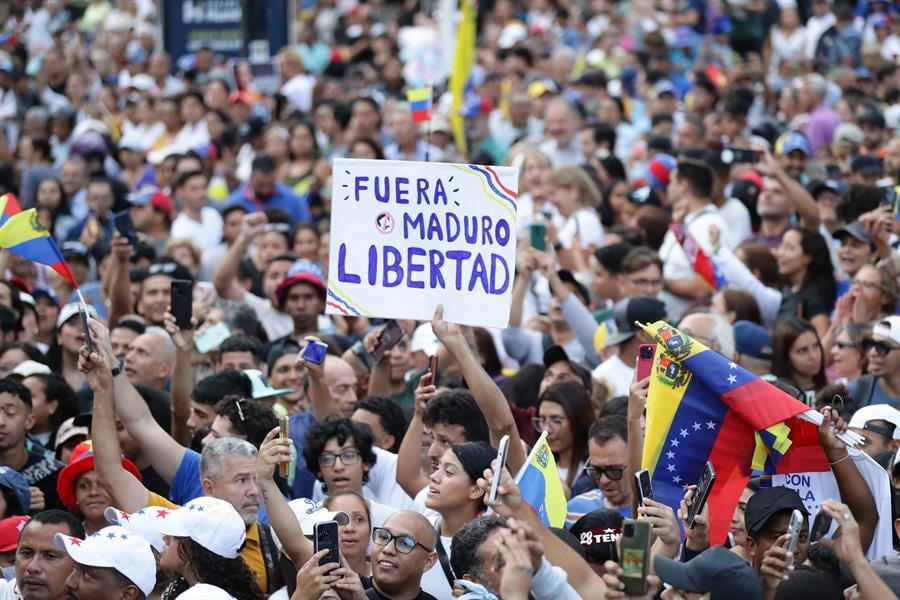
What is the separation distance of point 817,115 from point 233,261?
6447mm

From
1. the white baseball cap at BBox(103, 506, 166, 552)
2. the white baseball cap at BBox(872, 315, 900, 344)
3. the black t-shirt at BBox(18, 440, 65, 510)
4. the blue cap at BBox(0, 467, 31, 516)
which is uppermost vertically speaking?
the white baseball cap at BBox(872, 315, 900, 344)

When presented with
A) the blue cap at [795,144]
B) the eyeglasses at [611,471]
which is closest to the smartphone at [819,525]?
the eyeglasses at [611,471]

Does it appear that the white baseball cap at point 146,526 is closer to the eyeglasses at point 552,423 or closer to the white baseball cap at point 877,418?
the eyeglasses at point 552,423

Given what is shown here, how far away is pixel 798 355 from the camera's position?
866 cm

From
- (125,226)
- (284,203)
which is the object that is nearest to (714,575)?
(125,226)

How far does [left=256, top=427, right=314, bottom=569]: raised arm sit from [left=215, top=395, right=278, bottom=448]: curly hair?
48.1 inches

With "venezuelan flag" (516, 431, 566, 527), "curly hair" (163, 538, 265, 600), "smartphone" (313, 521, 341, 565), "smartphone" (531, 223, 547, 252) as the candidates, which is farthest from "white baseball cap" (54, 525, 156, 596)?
"smartphone" (531, 223, 547, 252)

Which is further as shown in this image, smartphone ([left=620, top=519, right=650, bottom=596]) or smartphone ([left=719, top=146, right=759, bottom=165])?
smartphone ([left=719, top=146, right=759, bottom=165])

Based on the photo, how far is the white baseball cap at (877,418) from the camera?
687 centimetres

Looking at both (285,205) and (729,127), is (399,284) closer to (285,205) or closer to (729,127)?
(285,205)

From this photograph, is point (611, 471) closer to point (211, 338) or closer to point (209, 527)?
point (209, 527)

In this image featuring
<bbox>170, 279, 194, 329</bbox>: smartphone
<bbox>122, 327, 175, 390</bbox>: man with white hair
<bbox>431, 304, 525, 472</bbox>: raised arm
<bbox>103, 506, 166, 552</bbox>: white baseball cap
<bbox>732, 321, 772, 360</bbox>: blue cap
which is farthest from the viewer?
<bbox>122, 327, 175, 390</bbox>: man with white hair

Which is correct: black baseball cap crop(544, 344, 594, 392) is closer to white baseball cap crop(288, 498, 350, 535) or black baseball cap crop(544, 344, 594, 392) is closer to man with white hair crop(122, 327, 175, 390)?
man with white hair crop(122, 327, 175, 390)

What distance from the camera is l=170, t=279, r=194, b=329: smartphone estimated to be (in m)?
8.04
